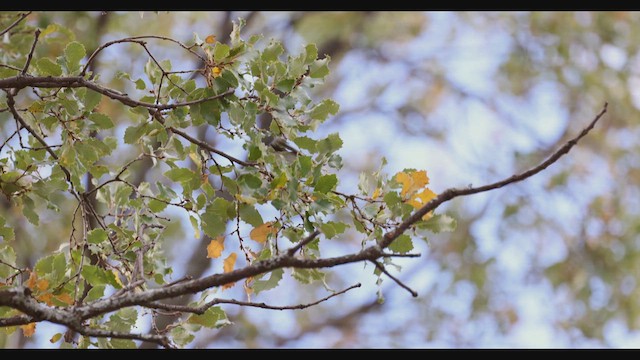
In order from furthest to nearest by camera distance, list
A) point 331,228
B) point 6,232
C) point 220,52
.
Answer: point 6,232
point 220,52
point 331,228

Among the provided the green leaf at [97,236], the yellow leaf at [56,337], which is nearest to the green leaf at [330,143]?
the green leaf at [97,236]

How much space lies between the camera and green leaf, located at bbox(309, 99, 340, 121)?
1.80 meters

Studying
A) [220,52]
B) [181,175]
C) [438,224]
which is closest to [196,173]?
[181,175]

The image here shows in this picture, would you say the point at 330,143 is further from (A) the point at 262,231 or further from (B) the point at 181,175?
(B) the point at 181,175

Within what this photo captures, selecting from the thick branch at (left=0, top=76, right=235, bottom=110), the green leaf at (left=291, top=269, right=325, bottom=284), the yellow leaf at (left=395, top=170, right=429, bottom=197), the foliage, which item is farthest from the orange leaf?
the yellow leaf at (left=395, top=170, right=429, bottom=197)

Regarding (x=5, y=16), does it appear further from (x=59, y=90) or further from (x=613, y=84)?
(x=613, y=84)

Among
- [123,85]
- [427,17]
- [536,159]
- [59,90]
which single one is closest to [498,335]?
[536,159]

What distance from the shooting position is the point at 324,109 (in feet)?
5.91

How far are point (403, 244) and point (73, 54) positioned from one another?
2.54ft

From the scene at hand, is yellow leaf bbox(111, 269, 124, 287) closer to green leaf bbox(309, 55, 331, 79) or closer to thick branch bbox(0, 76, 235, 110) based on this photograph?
thick branch bbox(0, 76, 235, 110)

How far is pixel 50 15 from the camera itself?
11.5 ft

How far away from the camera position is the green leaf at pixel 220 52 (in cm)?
169

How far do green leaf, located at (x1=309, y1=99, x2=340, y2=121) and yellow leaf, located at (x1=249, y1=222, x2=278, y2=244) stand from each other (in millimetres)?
266
